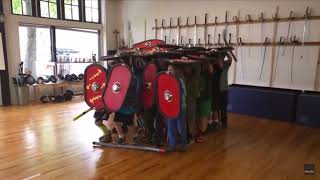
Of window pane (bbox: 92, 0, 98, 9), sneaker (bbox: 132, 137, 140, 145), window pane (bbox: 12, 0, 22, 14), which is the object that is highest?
window pane (bbox: 92, 0, 98, 9)

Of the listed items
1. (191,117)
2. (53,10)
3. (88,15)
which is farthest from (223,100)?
(88,15)

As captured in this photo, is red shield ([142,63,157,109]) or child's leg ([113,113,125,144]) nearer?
red shield ([142,63,157,109])

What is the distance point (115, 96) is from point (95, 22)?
592 centimetres

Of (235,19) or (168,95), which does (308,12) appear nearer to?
(235,19)

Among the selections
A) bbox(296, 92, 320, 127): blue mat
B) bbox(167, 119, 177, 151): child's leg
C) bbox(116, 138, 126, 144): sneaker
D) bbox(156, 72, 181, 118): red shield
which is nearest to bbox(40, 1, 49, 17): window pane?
bbox(116, 138, 126, 144): sneaker

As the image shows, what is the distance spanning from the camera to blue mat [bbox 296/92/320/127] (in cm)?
469

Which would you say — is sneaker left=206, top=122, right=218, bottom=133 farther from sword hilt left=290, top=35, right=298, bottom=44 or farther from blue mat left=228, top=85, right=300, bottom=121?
sword hilt left=290, top=35, right=298, bottom=44

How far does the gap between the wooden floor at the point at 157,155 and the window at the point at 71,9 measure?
13.5ft

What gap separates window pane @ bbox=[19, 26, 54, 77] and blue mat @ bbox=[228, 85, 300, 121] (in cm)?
515

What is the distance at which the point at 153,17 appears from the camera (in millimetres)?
8078

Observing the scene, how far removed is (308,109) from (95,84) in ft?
12.4

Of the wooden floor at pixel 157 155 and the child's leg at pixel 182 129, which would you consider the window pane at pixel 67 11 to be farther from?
the child's leg at pixel 182 129

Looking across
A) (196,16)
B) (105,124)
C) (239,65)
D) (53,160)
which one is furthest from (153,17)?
(53,160)

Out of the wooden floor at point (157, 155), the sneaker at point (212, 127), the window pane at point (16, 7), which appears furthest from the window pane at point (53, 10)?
the sneaker at point (212, 127)
